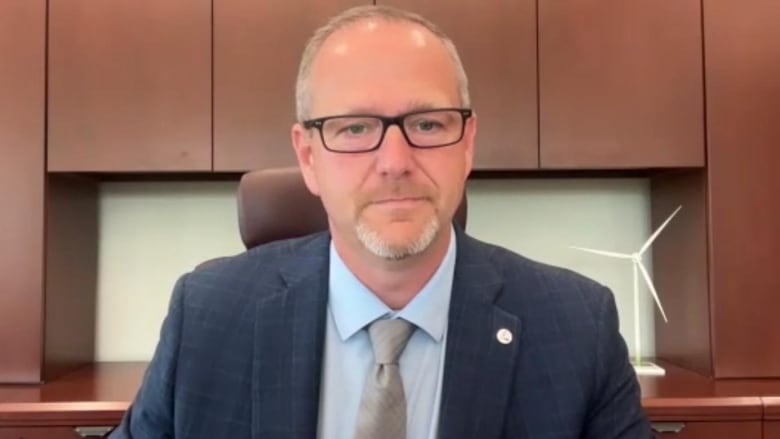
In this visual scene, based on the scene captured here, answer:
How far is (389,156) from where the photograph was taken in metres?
1.06

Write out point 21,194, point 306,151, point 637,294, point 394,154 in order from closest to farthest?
point 394,154 < point 306,151 < point 21,194 < point 637,294

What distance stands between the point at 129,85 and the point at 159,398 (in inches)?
55.7

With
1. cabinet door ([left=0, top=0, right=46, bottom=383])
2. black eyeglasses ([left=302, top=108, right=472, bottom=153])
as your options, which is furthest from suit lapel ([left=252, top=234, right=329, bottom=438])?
cabinet door ([left=0, top=0, right=46, bottom=383])

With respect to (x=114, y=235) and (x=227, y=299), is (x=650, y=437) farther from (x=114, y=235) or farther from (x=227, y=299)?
(x=114, y=235)

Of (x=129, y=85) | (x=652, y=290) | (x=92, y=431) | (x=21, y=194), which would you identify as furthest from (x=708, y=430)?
(x=21, y=194)

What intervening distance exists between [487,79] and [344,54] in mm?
1278

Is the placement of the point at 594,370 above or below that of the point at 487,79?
below

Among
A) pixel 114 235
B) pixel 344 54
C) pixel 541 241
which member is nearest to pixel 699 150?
pixel 541 241

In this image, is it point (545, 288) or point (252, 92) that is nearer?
point (545, 288)

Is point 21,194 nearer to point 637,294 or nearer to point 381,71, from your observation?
point 381,71

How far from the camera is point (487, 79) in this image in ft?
7.63

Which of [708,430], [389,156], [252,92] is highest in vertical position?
[252,92]

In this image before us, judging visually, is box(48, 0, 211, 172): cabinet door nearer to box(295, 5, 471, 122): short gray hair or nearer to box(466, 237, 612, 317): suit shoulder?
box(295, 5, 471, 122): short gray hair

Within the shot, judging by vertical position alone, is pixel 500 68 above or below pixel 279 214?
above
